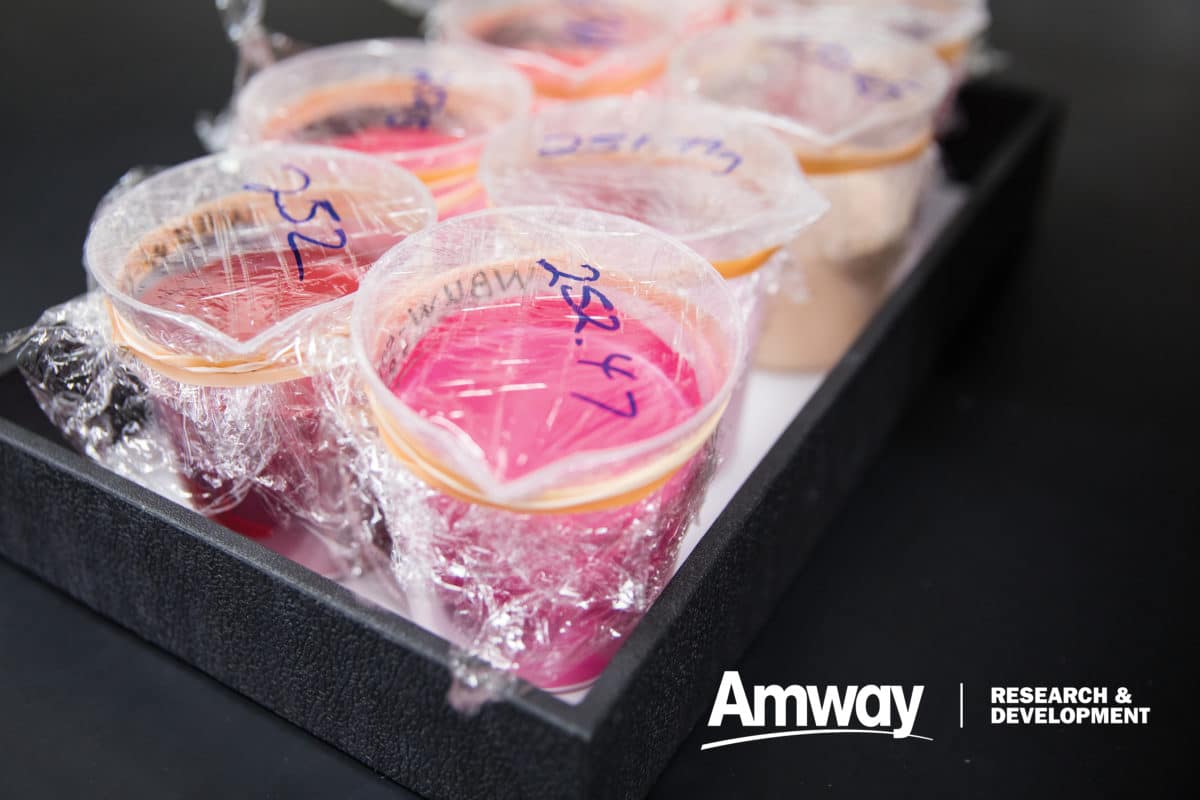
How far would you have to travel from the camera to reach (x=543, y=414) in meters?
0.58

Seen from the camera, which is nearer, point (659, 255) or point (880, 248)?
point (659, 255)

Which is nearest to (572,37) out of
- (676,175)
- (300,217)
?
(676,175)

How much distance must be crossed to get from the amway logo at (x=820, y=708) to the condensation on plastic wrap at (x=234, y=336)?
0.87 feet

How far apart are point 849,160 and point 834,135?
23 millimetres

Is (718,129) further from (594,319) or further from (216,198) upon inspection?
(216,198)

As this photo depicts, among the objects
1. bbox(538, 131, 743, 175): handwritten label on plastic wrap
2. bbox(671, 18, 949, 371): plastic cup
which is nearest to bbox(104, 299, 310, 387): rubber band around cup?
bbox(538, 131, 743, 175): handwritten label on plastic wrap

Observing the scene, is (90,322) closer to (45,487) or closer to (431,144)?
(45,487)

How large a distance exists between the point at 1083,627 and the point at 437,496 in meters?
0.49

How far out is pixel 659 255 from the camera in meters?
0.67

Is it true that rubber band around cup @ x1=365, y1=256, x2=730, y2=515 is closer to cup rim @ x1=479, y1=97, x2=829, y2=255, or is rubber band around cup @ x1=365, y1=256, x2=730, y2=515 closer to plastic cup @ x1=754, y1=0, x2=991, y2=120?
cup rim @ x1=479, y1=97, x2=829, y2=255

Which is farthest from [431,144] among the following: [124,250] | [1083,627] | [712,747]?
[1083,627]

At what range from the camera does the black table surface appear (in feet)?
2.21

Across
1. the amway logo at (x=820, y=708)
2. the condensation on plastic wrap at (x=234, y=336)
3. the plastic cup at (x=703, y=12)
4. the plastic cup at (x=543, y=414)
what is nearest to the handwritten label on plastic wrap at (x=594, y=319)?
the plastic cup at (x=543, y=414)

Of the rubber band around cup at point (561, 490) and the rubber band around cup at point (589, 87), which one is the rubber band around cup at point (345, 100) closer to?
the rubber band around cup at point (589, 87)
